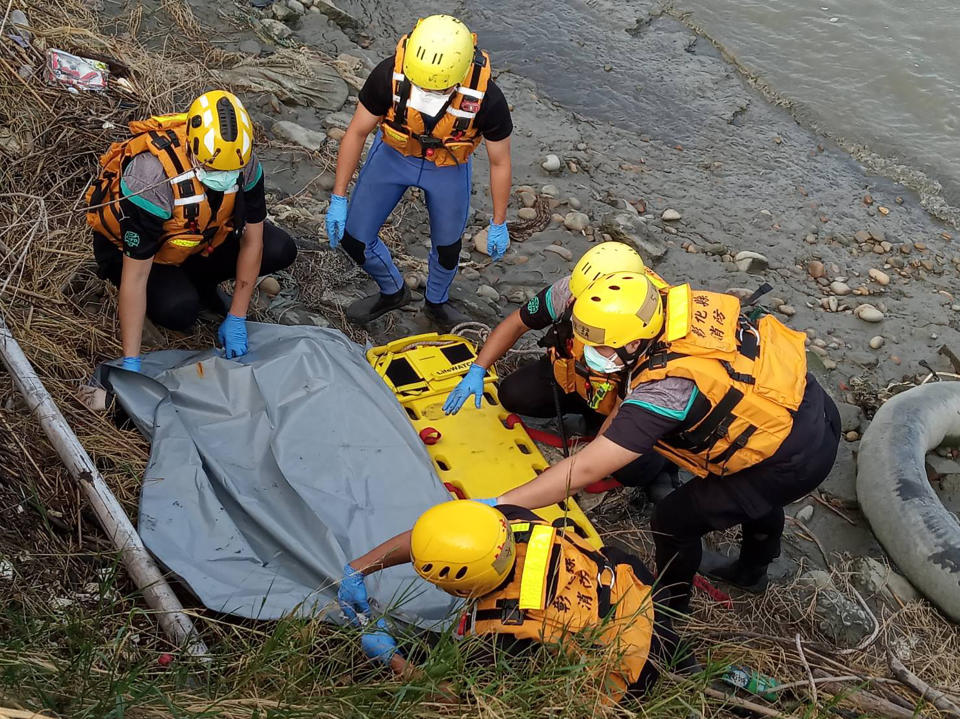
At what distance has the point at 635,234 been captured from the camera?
211 inches

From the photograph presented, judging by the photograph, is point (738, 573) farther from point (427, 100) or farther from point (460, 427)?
point (427, 100)

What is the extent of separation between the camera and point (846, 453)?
A: 4.41 meters

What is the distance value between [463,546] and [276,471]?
1179 millimetres

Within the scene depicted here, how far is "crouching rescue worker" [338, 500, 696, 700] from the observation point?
91.1 inches

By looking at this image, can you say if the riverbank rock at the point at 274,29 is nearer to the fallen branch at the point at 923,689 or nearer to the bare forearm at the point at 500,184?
the bare forearm at the point at 500,184

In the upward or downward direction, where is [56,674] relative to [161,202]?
downward

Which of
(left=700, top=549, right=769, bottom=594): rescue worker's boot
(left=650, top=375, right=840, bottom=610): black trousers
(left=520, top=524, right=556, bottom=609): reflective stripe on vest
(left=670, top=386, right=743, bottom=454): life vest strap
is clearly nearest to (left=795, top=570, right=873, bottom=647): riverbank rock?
(left=700, top=549, right=769, bottom=594): rescue worker's boot

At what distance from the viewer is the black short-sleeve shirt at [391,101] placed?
3715mm

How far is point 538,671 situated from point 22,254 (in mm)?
2708

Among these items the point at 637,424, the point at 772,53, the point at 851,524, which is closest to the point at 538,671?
Answer: the point at 637,424

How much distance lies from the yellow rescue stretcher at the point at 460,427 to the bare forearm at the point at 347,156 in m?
0.81

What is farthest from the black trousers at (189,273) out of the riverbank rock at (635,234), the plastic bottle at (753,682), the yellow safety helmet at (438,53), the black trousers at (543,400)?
the plastic bottle at (753,682)

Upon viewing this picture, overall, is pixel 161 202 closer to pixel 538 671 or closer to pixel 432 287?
pixel 432 287

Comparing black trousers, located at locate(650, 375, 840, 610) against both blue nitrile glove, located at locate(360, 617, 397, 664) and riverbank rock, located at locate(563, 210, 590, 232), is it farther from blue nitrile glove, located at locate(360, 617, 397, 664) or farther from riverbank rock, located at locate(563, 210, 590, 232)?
riverbank rock, located at locate(563, 210, 590, 232)
